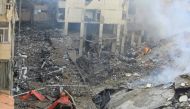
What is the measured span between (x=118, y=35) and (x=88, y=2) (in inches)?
165

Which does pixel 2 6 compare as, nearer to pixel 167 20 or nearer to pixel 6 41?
pixel 6 41

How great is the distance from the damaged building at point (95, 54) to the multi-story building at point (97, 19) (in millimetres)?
90

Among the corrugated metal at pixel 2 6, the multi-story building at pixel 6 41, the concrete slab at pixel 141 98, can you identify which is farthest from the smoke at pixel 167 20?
the corrugated metal at pixel 2 6

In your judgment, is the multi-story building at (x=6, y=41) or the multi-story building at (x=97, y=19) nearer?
the multi-story building at (x=6, y=41)

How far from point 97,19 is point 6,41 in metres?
23.7

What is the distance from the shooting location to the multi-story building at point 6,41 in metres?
21.6

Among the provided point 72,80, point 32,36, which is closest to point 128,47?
point 32,36

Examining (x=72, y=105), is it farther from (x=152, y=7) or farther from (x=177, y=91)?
(x=152, y=7)

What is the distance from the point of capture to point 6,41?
865 inches

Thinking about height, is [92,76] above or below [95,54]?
below

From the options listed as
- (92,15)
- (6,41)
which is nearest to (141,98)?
(6,41)

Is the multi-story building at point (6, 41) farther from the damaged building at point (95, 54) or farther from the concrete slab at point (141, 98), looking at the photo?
the concrete slab at point (141, 98)

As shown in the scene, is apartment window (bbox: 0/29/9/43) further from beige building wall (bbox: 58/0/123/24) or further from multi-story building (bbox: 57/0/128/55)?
beige building wall (bbox: 58/0/123/24)

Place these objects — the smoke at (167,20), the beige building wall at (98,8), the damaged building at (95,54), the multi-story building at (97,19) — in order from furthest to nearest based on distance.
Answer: the beige building wall at (98,8)
the multi-story building at (97,19)
the smoke at (167,20)
the damaged building at (95,54)
